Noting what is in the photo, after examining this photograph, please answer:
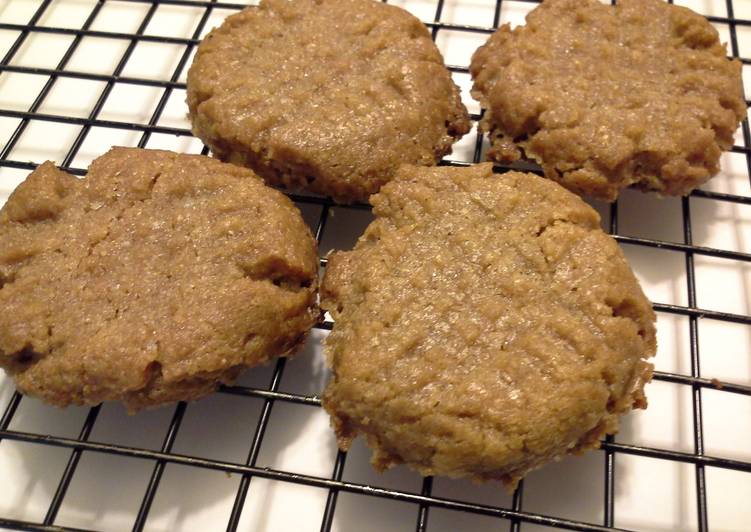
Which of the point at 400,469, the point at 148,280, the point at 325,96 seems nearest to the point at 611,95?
the point at 325,96

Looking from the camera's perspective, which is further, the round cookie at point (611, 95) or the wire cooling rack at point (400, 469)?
the round cookie at point (611, 95)

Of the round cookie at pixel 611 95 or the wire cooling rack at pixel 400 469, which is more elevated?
the round cookie at pixel 611 95

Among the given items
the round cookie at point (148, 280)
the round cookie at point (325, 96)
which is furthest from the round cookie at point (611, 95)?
the round cookie at point (148, 280)

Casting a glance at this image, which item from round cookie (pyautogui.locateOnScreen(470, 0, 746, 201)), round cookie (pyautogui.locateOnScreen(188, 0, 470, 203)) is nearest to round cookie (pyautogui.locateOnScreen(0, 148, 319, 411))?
round cookie (pyautogui.locateOnScreen(188, 0, 470, 203))

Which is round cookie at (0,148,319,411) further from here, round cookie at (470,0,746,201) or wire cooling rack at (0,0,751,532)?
round cookie at (470,0,746,201)

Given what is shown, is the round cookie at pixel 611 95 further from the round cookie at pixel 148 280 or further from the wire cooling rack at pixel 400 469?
the round cookie at pixel 148 280

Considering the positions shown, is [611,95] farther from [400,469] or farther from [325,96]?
[400,469]
